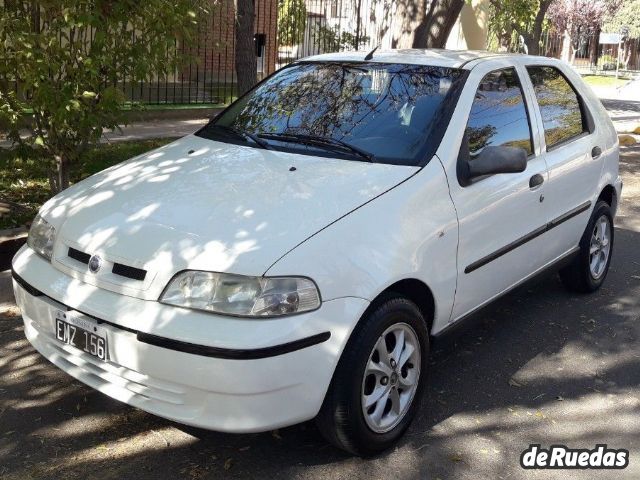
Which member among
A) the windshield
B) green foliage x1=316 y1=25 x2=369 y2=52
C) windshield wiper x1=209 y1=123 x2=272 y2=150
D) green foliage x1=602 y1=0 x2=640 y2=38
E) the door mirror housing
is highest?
green foliage x1=602 y1=0 x2=640 y2=38

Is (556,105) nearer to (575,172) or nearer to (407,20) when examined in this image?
(575,172)

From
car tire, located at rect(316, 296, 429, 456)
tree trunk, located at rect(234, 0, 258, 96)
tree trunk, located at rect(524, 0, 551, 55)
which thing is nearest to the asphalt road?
car tire, located at rect(316, 296, 429, 456)

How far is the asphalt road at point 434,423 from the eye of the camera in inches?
142

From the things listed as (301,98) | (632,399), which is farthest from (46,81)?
(632,399)

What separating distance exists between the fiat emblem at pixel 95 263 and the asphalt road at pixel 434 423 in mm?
861

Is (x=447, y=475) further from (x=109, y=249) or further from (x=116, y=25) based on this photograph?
(x=116, y=25)

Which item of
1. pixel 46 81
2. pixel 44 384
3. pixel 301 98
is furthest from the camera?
pixel 46 81

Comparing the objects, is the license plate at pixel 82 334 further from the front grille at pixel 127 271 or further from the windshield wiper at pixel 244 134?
the windshield wiper at pixel 244 134

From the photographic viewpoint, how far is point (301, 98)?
15.8ft

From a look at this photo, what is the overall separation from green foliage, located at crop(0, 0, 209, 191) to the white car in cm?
137

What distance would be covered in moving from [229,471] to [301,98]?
229cm

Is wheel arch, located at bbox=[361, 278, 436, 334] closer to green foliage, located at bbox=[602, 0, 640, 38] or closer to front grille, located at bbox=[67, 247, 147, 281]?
front grille, located at bbox=[67, 247, 147, 281]

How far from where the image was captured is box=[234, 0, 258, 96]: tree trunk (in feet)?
31.9

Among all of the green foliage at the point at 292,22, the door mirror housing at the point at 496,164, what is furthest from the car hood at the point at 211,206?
the green foliage at the point at 292,22
